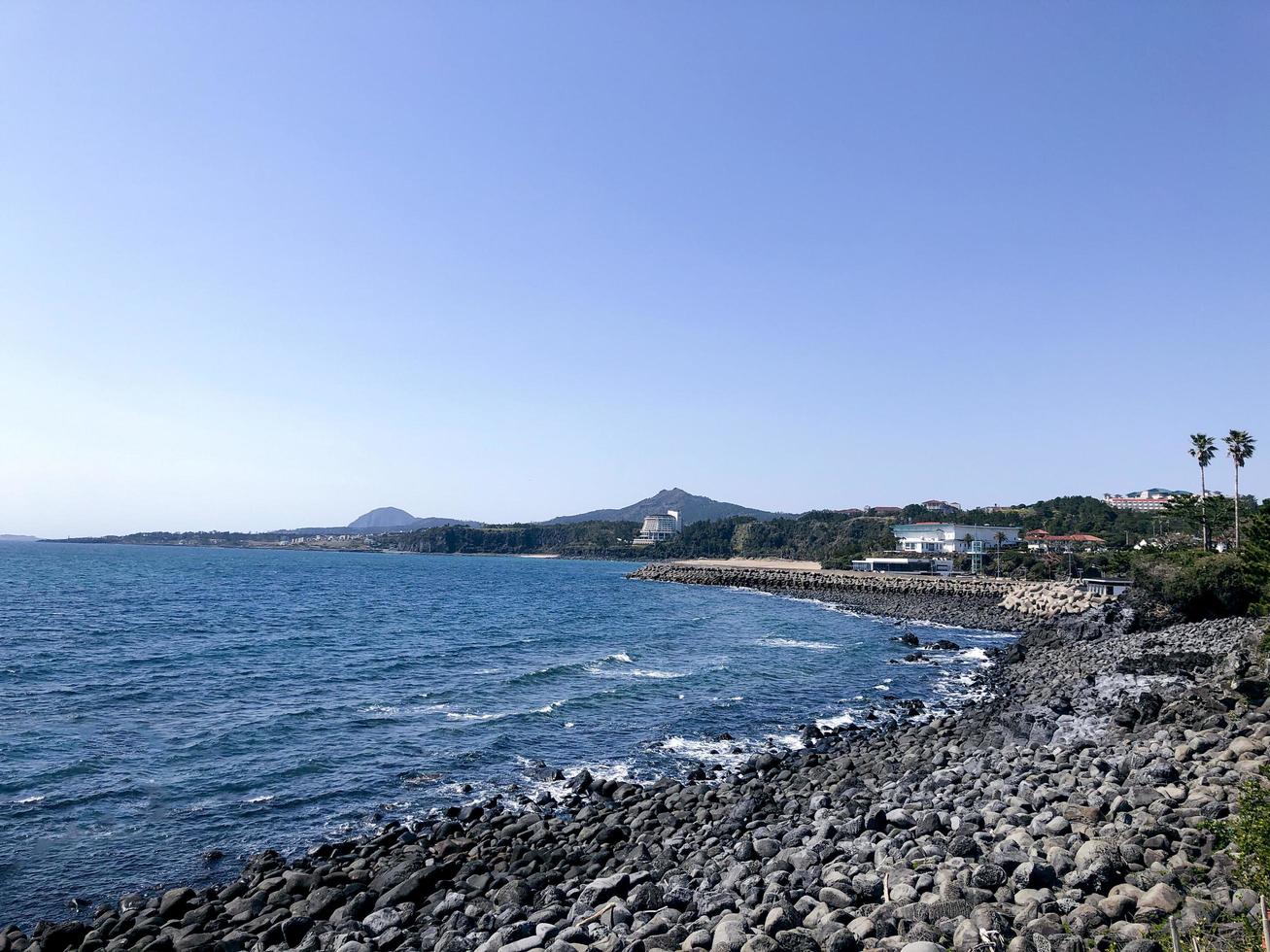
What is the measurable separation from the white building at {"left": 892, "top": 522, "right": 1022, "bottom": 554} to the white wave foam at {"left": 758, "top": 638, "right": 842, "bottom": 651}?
69.1 meters

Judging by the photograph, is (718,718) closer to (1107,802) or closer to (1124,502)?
(1107,802)

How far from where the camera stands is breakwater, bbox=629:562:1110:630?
59697 millimetres

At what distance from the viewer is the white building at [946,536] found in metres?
113

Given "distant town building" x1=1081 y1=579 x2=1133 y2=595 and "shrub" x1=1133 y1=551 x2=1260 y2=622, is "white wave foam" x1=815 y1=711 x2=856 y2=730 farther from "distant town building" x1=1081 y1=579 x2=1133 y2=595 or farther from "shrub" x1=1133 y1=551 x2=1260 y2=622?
"distant town building" x1=1081 y1=579 x2=1133 y2=595

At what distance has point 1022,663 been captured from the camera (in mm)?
38375

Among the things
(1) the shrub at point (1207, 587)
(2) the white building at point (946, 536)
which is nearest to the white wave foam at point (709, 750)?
(1) the shrub at point (1207, 587)

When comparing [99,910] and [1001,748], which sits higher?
[1001,748]

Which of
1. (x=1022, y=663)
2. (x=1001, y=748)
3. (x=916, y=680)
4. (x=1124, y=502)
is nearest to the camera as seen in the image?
(x=1001, y=748)

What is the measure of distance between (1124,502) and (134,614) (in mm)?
207128

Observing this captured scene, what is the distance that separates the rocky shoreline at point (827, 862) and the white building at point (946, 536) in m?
95.9

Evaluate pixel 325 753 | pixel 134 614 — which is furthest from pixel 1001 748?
pixel 134 614

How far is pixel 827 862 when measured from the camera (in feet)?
39.8

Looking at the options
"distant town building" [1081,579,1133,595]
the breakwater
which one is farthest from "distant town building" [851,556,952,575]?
"distant town building" [1081,579,1133,595]

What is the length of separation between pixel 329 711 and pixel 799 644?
2946cm
